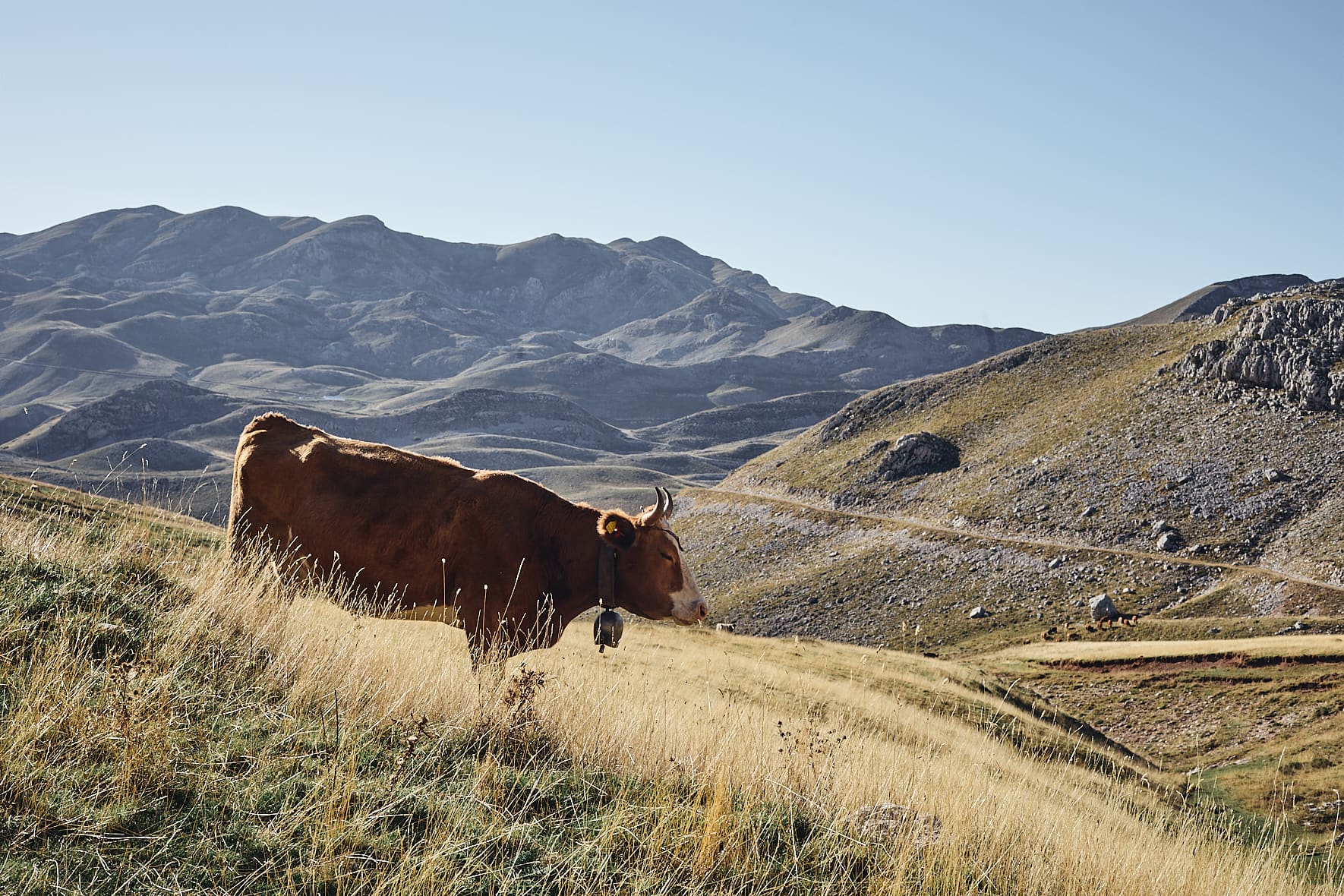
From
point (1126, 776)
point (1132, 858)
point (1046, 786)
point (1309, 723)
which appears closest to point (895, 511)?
point (1309, 723)

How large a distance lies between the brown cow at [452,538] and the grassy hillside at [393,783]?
183 centimetres

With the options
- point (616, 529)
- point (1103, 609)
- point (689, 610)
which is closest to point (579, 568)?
point (616, 529)

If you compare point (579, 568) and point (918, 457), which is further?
point (918, 457)

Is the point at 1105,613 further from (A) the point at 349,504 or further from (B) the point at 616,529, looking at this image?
(A) the point at 349,504

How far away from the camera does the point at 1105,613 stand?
223 ft

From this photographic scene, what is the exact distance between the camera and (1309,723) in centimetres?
3391

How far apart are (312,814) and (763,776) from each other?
3468 mm

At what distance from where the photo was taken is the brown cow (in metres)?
11.9

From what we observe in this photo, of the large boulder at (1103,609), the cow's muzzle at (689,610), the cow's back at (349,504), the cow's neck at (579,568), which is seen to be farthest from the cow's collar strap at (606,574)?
the large boulder at (1103,609)

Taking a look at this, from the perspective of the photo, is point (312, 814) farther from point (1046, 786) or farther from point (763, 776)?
point (1046, 786)

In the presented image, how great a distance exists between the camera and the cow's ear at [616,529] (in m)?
12.6

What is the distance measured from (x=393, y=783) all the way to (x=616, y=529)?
6.91 m

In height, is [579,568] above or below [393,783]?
above

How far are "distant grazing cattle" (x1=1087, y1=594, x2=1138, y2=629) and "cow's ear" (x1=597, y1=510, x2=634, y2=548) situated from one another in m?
61.0
